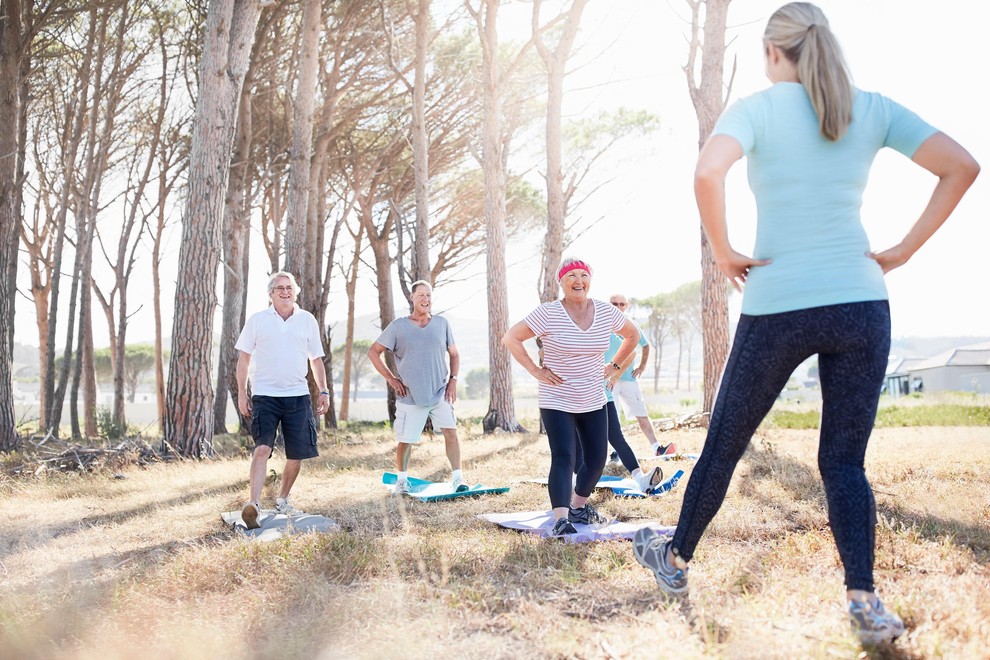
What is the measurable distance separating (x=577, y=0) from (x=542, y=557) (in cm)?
1097

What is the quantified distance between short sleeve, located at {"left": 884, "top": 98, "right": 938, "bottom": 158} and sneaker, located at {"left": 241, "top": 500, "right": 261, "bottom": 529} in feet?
12.9

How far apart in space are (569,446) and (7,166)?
916 cm

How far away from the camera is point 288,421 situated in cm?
525

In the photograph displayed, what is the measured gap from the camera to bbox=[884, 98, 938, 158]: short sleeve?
7.75ft

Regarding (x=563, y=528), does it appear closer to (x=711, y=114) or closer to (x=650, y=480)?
(x=650, y=480)

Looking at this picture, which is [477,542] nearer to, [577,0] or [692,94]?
[692,94]

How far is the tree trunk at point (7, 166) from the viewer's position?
980cm

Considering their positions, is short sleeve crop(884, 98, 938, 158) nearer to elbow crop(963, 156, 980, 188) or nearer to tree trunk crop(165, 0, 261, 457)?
elbow crop(963, 156, 980, 188)

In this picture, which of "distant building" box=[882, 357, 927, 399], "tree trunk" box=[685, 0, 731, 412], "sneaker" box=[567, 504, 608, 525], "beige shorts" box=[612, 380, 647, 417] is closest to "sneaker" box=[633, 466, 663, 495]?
"sneaker" box=[567, 504, 608, 525]

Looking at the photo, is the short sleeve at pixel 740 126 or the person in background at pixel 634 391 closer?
the short sleeve at pixel 740 126

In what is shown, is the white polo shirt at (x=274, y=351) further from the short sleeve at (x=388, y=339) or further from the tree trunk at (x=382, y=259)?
the tree trunk at (x=382, y=259)

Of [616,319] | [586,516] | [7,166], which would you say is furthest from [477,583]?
[7,166]

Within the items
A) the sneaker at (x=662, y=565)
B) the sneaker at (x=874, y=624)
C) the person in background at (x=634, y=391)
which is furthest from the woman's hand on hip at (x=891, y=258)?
the person in background at (x=634, y=391)

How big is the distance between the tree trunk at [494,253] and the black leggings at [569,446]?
8.00m
